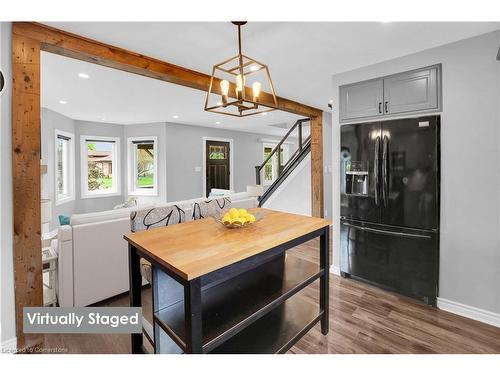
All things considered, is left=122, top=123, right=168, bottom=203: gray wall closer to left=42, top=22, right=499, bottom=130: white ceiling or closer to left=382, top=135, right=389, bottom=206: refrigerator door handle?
left=42, top=22, right=499, bottom=130: white ceiling

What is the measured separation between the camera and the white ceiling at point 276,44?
79.4 inches

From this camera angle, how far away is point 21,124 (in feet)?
5.68

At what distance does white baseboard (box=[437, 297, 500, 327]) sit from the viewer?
6.74 feet

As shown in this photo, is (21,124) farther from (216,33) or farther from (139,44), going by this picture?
(216,33)

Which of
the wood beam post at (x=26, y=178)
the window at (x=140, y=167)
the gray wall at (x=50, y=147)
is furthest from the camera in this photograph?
the window at (x=140, y=167)

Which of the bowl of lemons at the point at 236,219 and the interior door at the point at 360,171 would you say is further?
the interior door at the point at 360,171

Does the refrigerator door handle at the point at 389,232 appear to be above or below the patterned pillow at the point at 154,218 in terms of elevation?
below

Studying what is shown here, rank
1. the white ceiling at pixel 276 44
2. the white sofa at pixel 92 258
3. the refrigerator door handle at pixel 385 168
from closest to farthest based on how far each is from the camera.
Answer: the white ceiling at pixel 276 44, the white sofa at pixel 92 258, the refrigerator door handle at pixel 385 168

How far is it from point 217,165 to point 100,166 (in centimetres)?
292

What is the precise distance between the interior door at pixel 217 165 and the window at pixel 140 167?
1.45 m

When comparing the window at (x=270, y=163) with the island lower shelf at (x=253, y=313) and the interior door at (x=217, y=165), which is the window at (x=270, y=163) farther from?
the island lower shelf at (x=253, y=313)

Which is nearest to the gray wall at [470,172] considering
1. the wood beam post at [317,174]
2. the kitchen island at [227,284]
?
the kitchen island at [227,284]

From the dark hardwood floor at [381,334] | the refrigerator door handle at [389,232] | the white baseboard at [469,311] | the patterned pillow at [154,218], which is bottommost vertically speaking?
the dark hardwood floor at [381,334]
